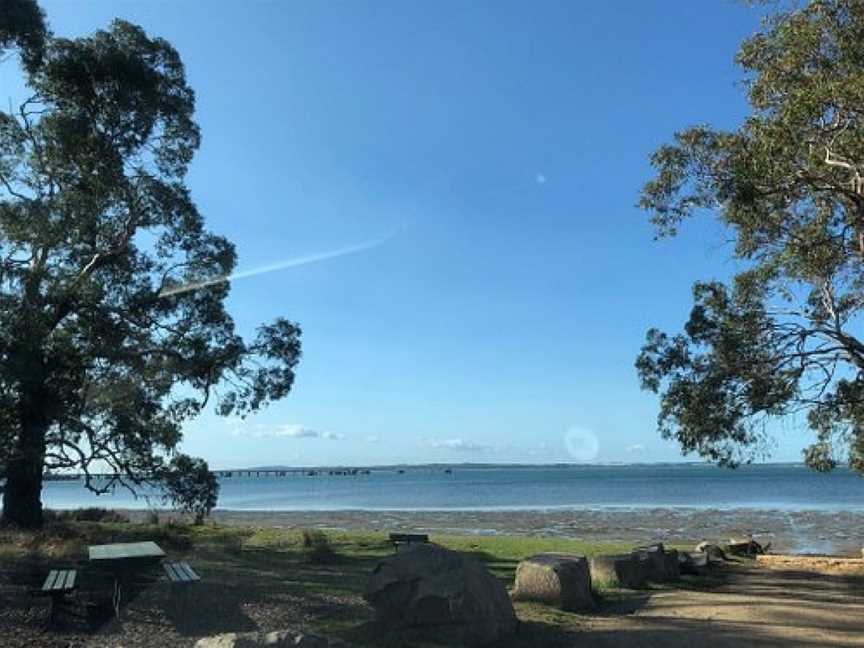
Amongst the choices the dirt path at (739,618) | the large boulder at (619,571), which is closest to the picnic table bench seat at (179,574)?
the dirt path at (739,618)

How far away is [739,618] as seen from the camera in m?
10.9

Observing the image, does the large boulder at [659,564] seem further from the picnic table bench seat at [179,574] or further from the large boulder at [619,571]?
the picnic table bench seat at [179,574]

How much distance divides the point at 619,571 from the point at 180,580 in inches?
293

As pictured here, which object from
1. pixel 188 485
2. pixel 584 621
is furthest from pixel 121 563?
pixel 188 485

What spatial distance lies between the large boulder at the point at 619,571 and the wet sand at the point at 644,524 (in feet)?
48.5

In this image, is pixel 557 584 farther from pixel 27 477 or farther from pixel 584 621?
pixel 27 477

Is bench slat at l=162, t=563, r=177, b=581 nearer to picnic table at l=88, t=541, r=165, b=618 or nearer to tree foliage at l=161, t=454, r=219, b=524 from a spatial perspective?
picnic table at l=88, t=541, r=165, b=618

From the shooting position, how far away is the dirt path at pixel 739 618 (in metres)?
9.59

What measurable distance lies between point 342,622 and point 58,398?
10813 mm

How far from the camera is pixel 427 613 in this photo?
9391 millimetres

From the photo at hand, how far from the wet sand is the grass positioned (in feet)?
32.5

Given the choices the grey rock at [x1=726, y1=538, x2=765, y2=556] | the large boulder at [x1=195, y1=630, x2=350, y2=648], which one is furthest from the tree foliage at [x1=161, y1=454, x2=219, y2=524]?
the large boulder at [x1=195, y1=630, x2=350, y2=648]

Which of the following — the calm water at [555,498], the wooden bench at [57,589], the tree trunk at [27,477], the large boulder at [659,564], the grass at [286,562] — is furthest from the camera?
the calm water at [555,498]

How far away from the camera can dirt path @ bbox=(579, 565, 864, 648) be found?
9594 millimetres
